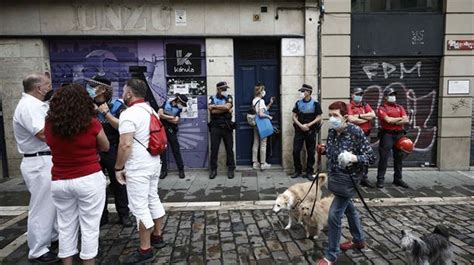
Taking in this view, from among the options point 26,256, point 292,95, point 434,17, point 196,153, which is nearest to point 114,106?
point 26,256

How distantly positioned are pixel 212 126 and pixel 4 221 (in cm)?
424

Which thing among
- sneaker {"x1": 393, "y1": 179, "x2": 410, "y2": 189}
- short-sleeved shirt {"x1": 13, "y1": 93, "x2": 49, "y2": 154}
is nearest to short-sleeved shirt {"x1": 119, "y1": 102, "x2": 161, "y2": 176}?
short-sleeved shirt {"x1": 13, "y1": 93, "x2": 49, "y2": 154}

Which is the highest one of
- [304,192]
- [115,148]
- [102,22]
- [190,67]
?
[102,22]

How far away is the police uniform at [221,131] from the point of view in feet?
26.3

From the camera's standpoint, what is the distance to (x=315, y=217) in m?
4.63

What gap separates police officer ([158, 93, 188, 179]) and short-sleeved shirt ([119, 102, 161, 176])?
3872 millimetres

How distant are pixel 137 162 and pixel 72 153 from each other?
774 mm

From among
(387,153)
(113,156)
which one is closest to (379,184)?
(387,153)

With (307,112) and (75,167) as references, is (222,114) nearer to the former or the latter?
(307,112)

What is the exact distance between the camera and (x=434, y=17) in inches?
329

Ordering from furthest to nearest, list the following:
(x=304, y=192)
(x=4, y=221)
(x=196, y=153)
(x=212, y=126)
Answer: (x=196, y=153)
(x=212, y=126)
(x=4, y=221)
(x=304, y=192)

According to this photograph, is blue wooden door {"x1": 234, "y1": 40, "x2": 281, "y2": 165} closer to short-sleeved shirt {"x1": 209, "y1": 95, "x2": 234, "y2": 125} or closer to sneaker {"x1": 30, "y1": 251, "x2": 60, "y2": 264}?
short-sleeved shirt {"x1": 209, "y1": 95, "x2": 234, "y2": 125}

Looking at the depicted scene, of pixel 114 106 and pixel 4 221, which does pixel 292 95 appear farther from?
pixel 4 221

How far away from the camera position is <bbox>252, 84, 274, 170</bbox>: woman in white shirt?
823 centimetres
